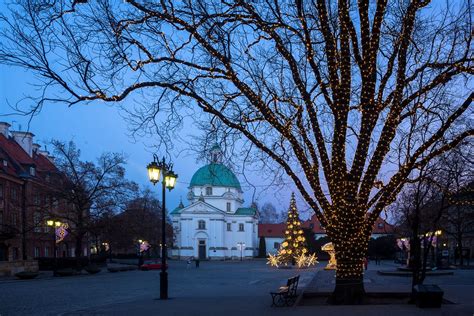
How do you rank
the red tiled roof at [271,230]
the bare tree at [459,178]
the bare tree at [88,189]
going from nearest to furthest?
the bare tree at [459,178] < the bare tree at [88,189] < the red tiled roof at [271,230]

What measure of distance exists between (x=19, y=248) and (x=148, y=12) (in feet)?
159

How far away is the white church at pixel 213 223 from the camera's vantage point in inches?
4205

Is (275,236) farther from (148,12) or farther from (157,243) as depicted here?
(148,12)

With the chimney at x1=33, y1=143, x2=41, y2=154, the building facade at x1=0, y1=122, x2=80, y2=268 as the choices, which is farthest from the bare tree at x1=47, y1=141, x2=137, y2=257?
the chimney at x1=33, y1=143, x2=41, y2=154

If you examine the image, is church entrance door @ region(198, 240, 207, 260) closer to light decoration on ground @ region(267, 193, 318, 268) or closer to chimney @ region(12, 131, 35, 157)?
light decoration on ground @ region(267, 193, 318, 268)

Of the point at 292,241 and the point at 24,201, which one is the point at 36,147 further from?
the point at 292,241

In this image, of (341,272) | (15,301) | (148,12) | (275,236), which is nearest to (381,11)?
(148,12)

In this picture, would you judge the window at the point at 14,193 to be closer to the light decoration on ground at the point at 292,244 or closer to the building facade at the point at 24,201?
the building facade at the point at 24,201

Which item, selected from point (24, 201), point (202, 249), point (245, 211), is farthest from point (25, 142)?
point (245, 211)

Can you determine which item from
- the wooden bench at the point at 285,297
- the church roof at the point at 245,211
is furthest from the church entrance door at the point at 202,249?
the wooden bench at the point at 285,297

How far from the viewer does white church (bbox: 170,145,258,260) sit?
10681 centimetres

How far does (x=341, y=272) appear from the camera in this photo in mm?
15648

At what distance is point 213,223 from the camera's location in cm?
10706

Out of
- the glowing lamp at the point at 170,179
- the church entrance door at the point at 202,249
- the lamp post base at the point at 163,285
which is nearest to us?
the lamp post base at the point at 163,285
